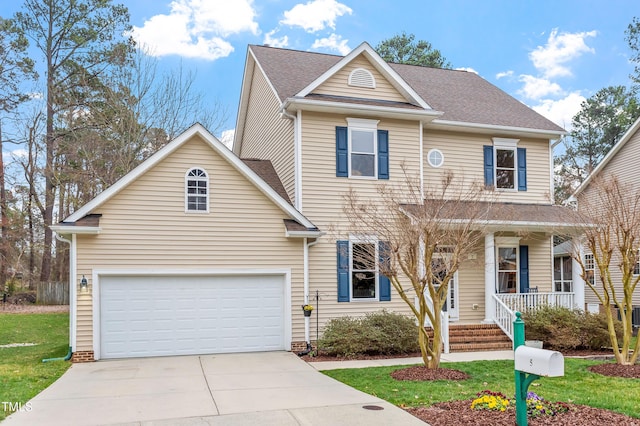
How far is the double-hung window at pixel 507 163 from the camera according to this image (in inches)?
658

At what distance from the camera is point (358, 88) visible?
1505 centimetres

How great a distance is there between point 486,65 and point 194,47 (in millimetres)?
16908

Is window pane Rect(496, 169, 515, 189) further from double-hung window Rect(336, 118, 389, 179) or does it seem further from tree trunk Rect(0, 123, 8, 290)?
tree trunk Rect(0, 123, 8, 290)

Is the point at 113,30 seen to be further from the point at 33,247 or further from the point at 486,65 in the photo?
the point at 486,65

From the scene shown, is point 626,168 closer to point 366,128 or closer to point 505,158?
point 505,158

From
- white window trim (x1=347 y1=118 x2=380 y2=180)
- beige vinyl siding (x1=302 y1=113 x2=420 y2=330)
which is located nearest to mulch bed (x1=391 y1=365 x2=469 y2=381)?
beige vinyl siding (x1=302 y1=113 x2=420 y2=330)

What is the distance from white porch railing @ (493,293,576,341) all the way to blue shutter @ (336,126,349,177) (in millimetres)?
5281

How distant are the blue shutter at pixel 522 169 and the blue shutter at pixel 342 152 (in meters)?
5.88

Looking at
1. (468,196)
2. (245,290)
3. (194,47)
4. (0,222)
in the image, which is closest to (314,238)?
(245,290)

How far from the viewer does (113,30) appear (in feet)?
104

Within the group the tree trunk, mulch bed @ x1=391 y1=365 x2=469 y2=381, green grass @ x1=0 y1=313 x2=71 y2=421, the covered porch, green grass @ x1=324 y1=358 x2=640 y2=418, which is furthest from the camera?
the tree trunk

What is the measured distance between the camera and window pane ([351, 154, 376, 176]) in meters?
14.8

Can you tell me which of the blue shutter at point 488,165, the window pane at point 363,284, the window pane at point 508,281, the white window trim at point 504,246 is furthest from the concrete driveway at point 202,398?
the blue shutter at point 488,165

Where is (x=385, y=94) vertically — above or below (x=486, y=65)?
below
